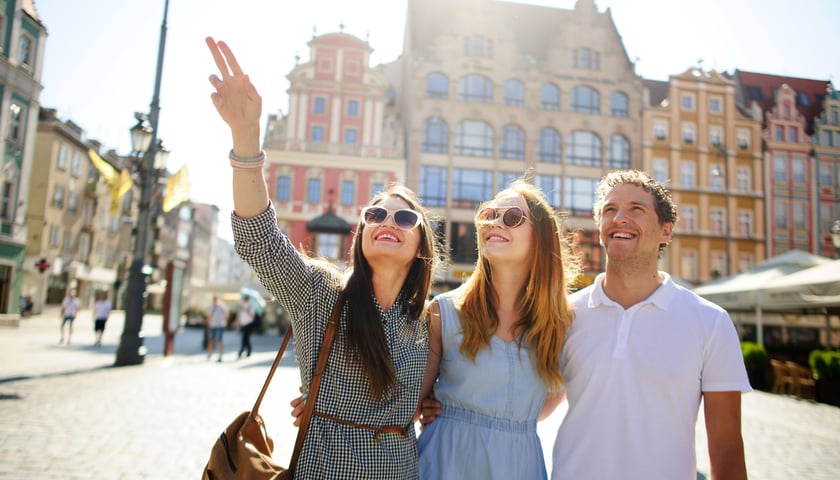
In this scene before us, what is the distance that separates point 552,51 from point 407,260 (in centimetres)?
3564

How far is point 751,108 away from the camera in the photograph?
36.2m

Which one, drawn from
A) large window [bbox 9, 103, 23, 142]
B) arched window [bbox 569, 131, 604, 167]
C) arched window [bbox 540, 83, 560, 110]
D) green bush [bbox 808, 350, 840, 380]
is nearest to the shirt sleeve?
green bush [bbox 808, 350, 840, 380]

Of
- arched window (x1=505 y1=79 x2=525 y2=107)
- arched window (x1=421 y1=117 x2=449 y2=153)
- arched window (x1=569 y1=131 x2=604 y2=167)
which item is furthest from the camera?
arched window (x1=569 y1=131 x2=604 y2=167)

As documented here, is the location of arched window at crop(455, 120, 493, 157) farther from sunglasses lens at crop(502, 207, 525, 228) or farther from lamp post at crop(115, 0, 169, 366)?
sunglasses lens at crop(502, 207, 525, 228)

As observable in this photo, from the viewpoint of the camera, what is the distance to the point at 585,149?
33906 mm

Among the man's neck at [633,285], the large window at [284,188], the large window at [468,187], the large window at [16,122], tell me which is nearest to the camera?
the man's neck at [633,285]

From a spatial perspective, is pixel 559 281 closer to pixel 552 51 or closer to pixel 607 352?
pixel 607 352

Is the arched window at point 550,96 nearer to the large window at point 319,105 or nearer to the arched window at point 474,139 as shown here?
the arched window at point 474,139

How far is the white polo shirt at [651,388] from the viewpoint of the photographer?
2117 millimetres

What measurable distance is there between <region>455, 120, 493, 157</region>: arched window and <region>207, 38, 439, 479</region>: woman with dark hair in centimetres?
3099

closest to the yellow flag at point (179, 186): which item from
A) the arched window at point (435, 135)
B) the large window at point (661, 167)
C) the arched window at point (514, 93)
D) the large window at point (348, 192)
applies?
the large window at point (348, 192)

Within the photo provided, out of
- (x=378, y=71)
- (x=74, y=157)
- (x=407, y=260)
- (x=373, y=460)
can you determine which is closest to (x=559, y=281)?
(x=407, y=260)

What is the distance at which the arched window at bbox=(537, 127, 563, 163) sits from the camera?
3350cm

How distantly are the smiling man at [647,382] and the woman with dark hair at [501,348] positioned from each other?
0.50 ft
